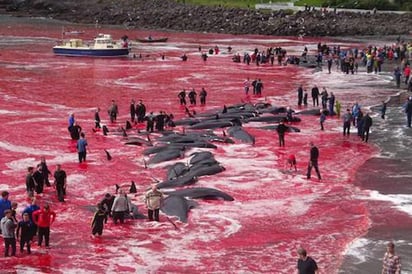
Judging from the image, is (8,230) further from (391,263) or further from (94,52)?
(94,52)

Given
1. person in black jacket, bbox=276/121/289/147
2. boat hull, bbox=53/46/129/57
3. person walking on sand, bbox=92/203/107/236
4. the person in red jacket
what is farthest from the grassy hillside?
the person in red jacket

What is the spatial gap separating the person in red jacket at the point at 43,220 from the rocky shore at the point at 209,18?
87.6 metres

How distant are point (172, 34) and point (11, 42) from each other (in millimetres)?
27170

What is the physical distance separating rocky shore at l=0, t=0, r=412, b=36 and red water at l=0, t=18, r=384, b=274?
162 feet

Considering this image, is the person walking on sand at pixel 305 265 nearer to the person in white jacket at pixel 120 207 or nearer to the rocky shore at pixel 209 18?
the person in white jacket at pixel 120 207

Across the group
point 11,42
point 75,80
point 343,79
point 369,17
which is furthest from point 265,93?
point 369,17

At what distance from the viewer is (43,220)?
786 inches

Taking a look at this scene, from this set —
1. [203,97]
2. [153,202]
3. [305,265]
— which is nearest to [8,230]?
[153,202]

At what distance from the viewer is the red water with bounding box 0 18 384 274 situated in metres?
19.9

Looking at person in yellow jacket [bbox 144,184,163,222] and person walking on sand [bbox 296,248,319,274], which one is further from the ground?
person walking on sand [bbox 296,248,319,274]

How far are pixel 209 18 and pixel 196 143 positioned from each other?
9040 cm

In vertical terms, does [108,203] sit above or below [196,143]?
below

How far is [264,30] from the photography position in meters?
112

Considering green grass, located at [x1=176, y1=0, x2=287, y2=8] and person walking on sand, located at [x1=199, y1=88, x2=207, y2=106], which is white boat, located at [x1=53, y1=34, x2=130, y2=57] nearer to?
person walking on sand, located at [x1=199, y1=88, x2=207, y2=106]
